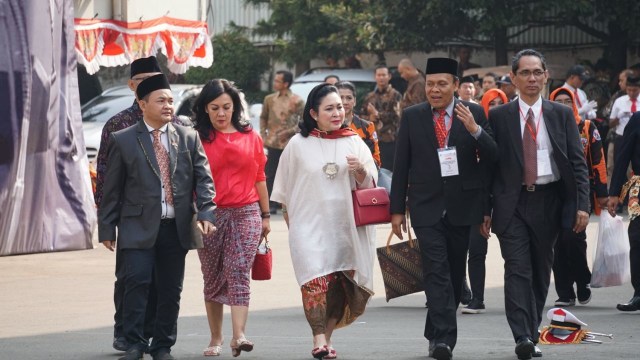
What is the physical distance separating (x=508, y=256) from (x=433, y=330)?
647 mm

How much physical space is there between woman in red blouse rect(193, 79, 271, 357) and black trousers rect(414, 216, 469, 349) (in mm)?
1185

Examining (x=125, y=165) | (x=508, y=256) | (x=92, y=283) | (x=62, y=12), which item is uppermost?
(x=62, y=12)

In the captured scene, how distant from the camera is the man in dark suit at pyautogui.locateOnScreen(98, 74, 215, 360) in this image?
9047mm

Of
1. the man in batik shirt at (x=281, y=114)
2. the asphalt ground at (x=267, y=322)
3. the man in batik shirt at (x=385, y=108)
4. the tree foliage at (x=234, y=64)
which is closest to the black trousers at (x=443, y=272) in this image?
the asphalt ground at (x=267, y=322)

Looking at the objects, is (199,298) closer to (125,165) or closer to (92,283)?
(92,283)

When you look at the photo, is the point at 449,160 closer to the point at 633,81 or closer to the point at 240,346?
the point at 240,346

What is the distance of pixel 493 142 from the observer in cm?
916

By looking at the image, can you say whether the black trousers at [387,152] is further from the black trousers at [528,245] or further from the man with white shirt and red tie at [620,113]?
the black trousers at [528,245]

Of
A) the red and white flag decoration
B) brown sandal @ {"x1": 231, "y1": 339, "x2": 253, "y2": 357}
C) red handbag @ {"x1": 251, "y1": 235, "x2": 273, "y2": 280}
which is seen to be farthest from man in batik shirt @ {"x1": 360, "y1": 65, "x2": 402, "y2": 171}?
brown sandal @ {"x1": 231, "y1": 339, "x2": 253, "y2": 357}

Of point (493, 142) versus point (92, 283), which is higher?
point (493, 142)

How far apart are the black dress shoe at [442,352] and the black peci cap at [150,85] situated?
2.29 meters

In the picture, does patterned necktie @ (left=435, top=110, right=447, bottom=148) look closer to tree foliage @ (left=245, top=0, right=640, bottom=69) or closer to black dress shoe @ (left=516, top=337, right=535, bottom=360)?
black dress shoe @ (left=516, top=337, right=535, bottom=360)

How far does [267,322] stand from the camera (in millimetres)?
11562

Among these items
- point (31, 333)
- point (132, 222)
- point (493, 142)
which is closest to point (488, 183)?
point (493, 142)
